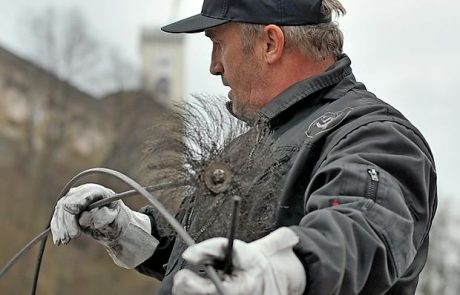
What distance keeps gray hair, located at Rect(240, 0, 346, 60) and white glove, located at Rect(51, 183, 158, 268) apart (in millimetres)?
713

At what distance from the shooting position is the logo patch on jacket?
340 cm

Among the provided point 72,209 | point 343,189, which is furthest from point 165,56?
point 343,189

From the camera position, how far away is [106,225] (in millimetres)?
4055

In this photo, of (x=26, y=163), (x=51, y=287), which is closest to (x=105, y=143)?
(x=26, y=163)

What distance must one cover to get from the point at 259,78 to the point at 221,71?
16 cm

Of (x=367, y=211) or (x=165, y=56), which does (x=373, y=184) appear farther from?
(x=165, y=56)

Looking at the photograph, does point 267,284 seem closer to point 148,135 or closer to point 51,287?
point 148,135

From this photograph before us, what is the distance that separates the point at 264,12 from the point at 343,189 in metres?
0.81

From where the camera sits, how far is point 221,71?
3.83 meters

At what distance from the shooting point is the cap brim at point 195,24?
146 inches

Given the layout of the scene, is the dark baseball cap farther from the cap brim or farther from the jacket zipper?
the jacket zipper

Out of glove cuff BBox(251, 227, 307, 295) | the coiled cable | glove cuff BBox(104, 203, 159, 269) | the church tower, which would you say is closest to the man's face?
the coiled cable

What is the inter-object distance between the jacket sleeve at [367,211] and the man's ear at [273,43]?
1.65ft

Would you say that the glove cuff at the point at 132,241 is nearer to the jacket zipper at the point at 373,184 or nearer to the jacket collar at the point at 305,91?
the jacket collar at the point at 305,91
